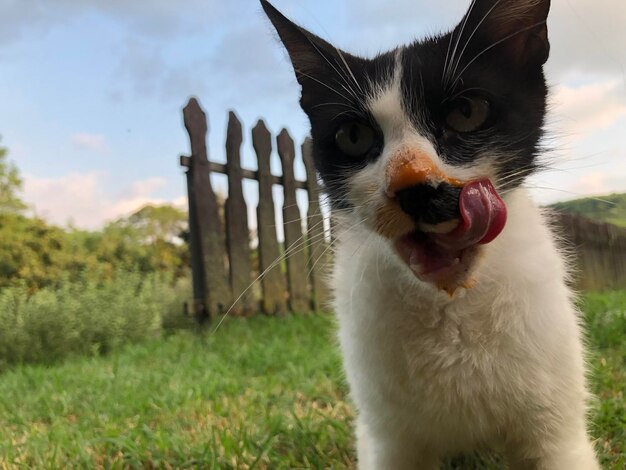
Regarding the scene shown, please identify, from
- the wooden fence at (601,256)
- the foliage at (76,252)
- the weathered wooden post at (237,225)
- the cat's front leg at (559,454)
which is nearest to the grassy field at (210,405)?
the cat's front leg at (559,454)

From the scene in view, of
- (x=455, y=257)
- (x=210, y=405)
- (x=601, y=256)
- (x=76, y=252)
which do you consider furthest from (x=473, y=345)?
(x=76, y=252)

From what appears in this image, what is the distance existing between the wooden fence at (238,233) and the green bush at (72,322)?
50 cm

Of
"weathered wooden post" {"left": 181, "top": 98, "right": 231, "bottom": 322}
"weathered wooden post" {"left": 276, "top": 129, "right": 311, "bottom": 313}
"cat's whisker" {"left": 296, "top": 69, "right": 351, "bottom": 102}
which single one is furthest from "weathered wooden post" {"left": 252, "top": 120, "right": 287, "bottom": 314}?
"cat's whisker" {"left": 296, "top": 69, "right": 351, "bottom": 102}

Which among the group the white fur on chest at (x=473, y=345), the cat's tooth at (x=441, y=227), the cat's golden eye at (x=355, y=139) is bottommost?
the white fur on chest at (x=473, y=345)

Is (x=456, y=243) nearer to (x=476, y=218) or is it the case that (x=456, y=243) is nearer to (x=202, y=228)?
(x=476, y=218)

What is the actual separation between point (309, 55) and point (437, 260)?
1.91 feet

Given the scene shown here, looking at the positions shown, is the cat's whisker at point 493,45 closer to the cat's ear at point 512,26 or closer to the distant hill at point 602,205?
the cat's ear at point 512,26

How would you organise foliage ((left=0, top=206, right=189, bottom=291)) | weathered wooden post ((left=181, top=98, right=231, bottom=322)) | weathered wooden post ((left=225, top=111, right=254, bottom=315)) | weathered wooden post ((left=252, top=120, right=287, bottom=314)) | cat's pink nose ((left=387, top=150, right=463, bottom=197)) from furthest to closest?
foliage ((left=0, top=206, right=189, bottom=291)) → weathered wooden post ((left=252, top=120, right=287, bottom=314)) → weathered wooden post ((left=225, top=111, right=254, bottom=315)) → weathered wooden post ((left=181, top=98, right=231, bottom=322)) → cat's pink nose ((left=387, top=150, right=463, bottom=197))

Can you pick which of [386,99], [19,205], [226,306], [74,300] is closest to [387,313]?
[386,99]

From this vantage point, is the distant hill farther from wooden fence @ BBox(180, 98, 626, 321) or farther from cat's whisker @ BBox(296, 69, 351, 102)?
wooden fence @ BBox(180, 98, 626, 321)

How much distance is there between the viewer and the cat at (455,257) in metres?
1.03

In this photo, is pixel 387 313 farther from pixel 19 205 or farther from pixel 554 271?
pixel 19 205

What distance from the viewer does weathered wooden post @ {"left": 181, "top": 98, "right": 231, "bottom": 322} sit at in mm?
4648

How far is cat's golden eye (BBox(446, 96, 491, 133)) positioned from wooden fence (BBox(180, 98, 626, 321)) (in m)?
3.29
